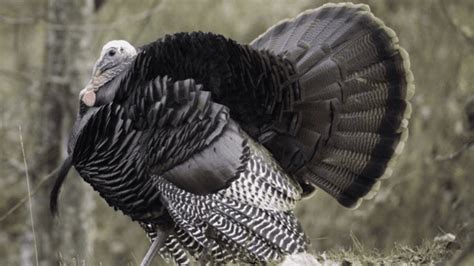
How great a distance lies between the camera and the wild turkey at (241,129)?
5480 mm

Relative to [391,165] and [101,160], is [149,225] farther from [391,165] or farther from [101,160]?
[391,165]

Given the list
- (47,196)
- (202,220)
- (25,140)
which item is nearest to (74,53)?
(47,196)

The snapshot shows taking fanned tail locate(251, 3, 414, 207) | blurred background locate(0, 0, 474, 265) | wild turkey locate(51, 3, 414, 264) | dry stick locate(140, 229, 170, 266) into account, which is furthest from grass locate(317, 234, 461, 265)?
blurred background locate(0, 0, 474, 265)

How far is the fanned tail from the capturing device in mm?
5809

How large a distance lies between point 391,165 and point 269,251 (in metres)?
0.94

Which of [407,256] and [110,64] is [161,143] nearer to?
[110,64]

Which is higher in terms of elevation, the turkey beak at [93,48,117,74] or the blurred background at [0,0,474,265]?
the turkey beak at [93,48,117,74]

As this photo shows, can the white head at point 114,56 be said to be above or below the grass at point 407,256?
above

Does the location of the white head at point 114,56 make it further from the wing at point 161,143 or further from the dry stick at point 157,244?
the dry stick at point 157,244

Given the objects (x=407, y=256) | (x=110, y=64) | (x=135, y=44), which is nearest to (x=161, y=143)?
(x=110, y=64)

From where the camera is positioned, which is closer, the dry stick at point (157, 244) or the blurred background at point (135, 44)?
the dry stick at point (157, 244)

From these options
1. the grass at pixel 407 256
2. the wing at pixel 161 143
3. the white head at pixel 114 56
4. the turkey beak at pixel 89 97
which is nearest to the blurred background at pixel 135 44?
the grass at pixel 407 256

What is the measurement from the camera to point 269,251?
5.50 metres

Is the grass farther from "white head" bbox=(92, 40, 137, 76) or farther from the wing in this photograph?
"white head" bbox=(92, 40, 137, 76)
